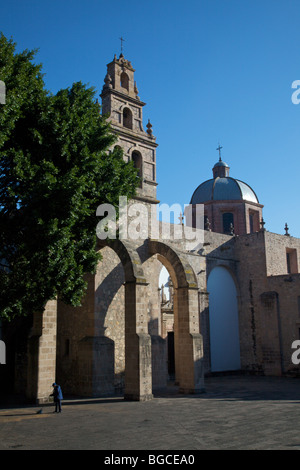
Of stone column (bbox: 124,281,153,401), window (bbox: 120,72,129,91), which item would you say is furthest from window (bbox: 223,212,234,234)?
stone column (bbox: 124,281,153,401)

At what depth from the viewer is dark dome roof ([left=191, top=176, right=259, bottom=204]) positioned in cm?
3631

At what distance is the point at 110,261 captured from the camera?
63.2 ft

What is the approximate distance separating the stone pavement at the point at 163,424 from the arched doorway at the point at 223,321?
907 cm

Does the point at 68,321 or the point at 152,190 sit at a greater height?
the point at 152,190

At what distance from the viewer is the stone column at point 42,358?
1586 centimetres

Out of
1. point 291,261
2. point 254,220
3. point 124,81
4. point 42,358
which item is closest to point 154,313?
point 42,358

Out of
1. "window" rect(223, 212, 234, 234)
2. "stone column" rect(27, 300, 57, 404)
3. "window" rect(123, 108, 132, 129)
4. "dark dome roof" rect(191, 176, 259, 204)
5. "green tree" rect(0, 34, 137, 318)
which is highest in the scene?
"dark dome roof" rect(191, 176, 259, 204)

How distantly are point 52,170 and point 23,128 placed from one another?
194 centimetres

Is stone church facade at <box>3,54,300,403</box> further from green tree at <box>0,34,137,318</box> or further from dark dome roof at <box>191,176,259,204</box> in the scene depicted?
green tree at <box>0,34,137,318</box>

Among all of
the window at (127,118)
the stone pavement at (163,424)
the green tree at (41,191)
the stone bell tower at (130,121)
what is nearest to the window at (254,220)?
the stone bell tower at (130,121)

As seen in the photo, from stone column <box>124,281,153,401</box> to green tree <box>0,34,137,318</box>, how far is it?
284 centimetres

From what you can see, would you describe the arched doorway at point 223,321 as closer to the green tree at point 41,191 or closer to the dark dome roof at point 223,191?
the dark dome roof at point 223,191
